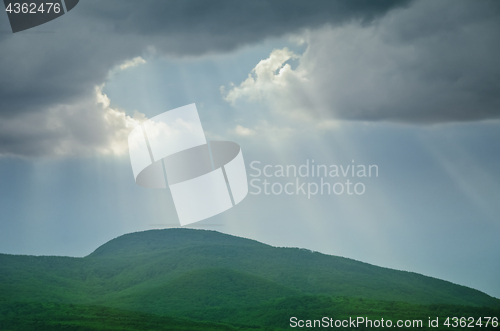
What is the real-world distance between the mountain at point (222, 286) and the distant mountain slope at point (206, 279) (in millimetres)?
207

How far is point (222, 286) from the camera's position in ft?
311

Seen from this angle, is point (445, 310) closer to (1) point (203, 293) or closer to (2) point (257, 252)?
(1) point (203, 293)

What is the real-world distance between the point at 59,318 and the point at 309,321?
38.4 m

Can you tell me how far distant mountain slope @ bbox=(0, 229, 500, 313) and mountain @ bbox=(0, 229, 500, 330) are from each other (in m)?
0.21

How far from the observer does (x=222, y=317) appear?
80125 mm

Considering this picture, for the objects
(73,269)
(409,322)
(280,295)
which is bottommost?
(409,322)

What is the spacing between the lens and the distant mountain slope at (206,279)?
300 feet

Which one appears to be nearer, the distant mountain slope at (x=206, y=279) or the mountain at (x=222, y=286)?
the mountain at (x=222, y=286)

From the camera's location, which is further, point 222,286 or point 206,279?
Result: point 206,279

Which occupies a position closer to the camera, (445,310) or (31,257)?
(445,310)

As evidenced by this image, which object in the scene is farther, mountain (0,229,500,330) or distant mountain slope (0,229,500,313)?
distant mountain slope (0,229,500,313)

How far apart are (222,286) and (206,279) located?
419 centimetres

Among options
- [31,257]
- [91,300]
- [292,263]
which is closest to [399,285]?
[292,263]

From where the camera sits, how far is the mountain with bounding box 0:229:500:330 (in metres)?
78.5
